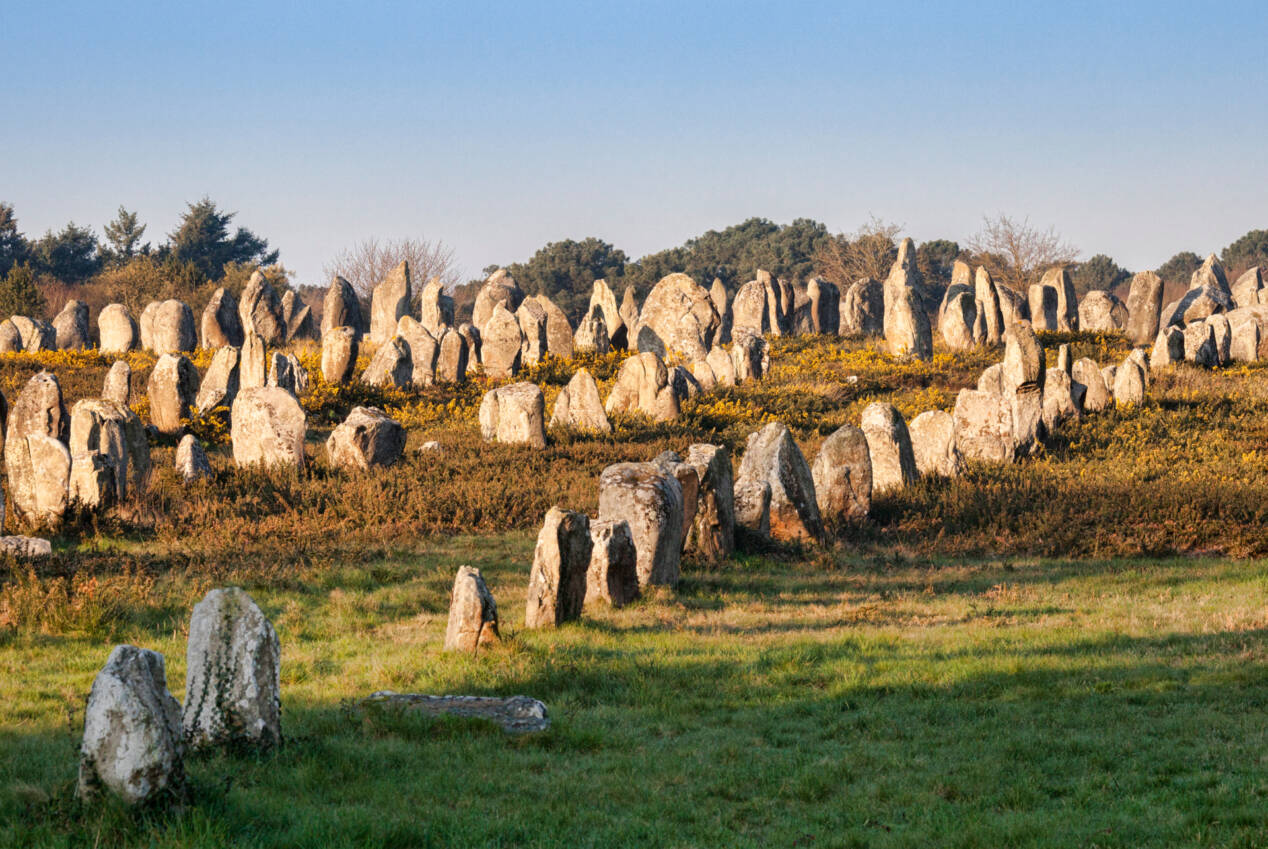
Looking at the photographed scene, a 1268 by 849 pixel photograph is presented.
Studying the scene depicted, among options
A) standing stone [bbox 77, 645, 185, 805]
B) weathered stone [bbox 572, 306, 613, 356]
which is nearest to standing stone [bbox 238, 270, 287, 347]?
weathered stone [bbox 572, 306, 613, 356]

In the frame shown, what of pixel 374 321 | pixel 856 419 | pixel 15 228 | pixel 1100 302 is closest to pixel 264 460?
pixel 856 419

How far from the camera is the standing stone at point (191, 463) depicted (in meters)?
18.6

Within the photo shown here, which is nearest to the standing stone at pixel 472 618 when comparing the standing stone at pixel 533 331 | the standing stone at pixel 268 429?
the standing stone at pixel 268 429

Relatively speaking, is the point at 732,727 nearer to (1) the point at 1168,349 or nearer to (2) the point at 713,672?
(2) the point at 713,672

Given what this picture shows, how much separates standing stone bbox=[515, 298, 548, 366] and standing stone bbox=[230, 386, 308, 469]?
1488 centimetres

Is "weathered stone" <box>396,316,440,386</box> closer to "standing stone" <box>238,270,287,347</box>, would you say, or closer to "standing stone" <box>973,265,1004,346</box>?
"standing stone" <box>238,270,287,347</box>

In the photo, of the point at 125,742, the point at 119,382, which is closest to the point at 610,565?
the point at 125,742

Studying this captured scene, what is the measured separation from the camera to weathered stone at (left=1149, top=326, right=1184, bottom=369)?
33469mm

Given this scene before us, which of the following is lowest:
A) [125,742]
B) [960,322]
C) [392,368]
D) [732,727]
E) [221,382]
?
[732,727]

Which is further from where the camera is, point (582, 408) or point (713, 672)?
point (582, 408)

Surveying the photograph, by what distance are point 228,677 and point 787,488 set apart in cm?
1113

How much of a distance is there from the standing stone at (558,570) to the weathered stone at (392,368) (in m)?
20.4

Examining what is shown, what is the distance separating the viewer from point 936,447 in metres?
21.5

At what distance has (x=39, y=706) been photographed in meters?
8.36
